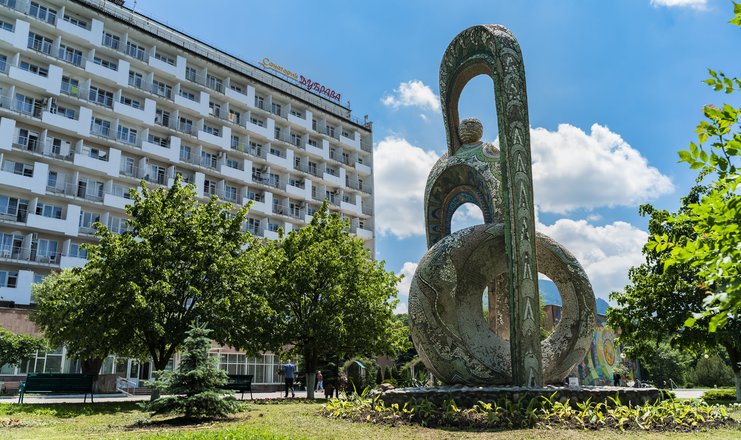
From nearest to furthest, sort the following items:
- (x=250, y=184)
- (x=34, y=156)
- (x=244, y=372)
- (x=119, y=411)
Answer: (x=119, y=411), (x=34, y=156), (x=244, y=372), (x=250, y=184)

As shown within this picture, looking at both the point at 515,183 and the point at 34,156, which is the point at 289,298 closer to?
the point at 515,183

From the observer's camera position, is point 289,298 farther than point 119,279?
Yes

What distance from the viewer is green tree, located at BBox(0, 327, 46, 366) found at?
1148 inches

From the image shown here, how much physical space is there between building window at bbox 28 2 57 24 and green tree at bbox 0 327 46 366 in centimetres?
2678

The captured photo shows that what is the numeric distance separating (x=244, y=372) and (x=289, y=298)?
2296 cm

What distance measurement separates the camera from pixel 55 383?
18766 millimetres

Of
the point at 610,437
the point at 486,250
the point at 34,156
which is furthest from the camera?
the point at 34,156

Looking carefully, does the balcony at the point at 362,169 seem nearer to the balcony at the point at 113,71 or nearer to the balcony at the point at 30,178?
the balcony at the point at 113,71

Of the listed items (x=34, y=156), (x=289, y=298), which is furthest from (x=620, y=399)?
(x=34, y=156)

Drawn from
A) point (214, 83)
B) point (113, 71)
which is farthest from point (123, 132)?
point (214, 83)

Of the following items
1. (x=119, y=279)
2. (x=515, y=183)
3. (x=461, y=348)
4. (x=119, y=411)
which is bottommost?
(x=119, y=411)

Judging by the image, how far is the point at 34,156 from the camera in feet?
139

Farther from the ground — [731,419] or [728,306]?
[728,306]

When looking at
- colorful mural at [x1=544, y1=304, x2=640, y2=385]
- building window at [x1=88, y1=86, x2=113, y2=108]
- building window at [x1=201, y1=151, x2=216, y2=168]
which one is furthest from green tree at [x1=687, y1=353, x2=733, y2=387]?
building window at [x1=88, y1=86, x2=113, y2=108]
